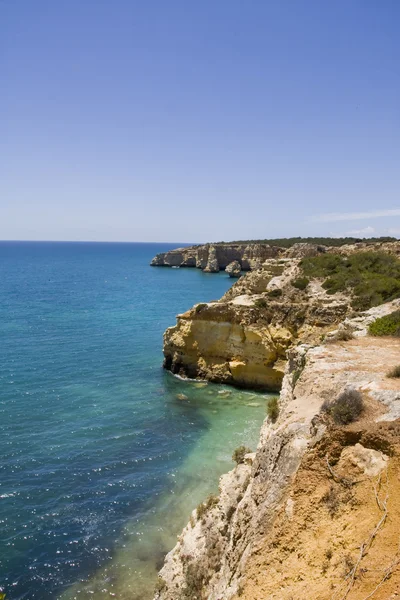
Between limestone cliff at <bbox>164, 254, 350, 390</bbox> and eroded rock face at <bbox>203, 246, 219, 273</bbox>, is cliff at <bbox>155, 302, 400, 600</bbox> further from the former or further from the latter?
eroded rock face at <bbox>203, 246, 219, 273</bbox>

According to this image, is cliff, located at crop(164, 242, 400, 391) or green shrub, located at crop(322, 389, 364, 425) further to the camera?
cliff, located at crop(164, 242, 400, 391)

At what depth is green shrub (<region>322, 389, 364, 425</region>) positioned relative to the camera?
23.2ft

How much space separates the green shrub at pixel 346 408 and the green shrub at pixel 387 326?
312 inches

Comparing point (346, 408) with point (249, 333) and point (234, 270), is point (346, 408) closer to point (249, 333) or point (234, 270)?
point (249, 333)

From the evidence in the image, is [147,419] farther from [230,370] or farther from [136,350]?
[136,350]

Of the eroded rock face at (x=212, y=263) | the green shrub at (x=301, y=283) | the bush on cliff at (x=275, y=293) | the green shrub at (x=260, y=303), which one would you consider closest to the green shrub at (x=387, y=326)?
the green shrub at (x=260, y=303)

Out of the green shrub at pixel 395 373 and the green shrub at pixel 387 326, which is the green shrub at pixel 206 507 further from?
the green shrub at pixel 387 326

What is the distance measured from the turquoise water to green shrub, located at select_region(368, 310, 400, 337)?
8.01 meters

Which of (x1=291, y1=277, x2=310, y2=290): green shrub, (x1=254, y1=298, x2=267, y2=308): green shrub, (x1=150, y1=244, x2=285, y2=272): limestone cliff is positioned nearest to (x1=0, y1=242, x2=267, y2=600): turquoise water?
(x1=254, y1=298, x2=267, y2=308): green shrub

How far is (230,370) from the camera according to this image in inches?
1070

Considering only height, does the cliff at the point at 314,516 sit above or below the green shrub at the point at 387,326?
below

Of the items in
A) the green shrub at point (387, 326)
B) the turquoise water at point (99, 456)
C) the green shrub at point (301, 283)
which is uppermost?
the green shrub at point (301, 283)

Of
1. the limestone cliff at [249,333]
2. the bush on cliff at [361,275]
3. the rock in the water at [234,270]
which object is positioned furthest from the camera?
the rock in the water at [234,270]

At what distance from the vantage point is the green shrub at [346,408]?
278 inches
